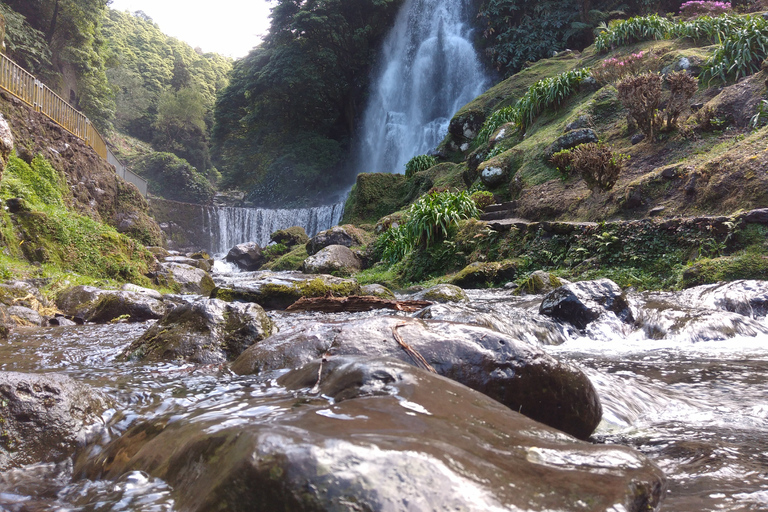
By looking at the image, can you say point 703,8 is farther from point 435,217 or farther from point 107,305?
point 107,305

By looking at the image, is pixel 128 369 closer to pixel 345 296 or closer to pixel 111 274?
pixel 345 296

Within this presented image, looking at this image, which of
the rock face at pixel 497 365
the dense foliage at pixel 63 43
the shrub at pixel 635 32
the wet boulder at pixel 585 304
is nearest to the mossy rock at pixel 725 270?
the wet boulder at pixel 585 304

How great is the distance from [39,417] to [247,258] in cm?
1982

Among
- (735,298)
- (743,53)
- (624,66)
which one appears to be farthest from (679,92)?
(735,298)

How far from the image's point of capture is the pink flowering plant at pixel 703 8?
15.2 m

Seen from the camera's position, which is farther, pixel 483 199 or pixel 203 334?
pixel 483 199

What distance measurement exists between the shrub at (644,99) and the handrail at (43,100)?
14.2m

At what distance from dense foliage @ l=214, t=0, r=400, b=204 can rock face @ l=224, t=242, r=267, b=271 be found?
1364 cm

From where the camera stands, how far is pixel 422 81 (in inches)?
1064

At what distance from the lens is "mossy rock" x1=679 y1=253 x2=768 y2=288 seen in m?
6.18

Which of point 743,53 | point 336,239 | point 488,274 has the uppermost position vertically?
point 743,53

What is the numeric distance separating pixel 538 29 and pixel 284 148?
2038 centimetres

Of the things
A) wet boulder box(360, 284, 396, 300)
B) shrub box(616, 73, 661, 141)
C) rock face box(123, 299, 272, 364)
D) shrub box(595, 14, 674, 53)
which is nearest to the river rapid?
A: rock face box(123, 299, 272, 364)

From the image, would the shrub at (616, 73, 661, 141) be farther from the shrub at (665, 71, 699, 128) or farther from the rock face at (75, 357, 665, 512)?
the rock face at (75, 357, 665, 512)
